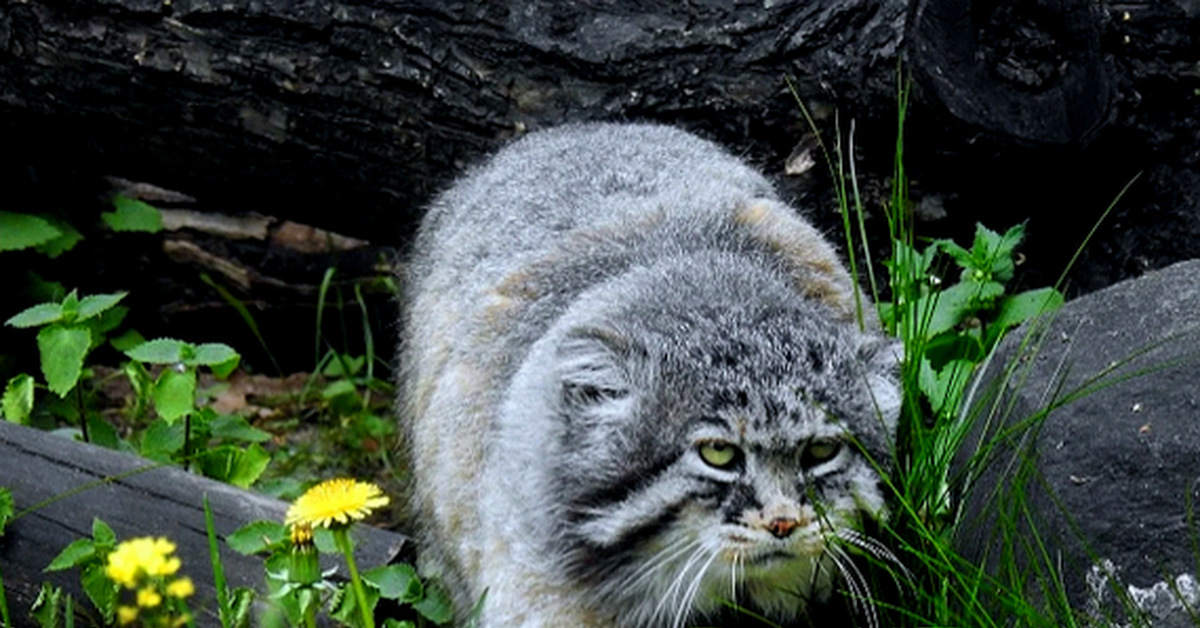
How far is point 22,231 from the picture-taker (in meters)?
7.21

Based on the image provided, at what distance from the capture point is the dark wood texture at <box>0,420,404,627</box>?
5121mm

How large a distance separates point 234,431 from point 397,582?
4.64ft

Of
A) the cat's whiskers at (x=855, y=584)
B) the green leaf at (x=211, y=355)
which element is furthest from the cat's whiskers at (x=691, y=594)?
the green leaf at (x=211, y=355)

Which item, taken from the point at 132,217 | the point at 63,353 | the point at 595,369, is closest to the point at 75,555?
the point at 63,353

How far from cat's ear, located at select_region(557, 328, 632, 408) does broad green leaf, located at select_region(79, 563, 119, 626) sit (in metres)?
1.47

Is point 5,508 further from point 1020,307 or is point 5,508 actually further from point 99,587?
point 1020,307

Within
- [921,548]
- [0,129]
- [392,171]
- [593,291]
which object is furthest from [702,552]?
[0,129]

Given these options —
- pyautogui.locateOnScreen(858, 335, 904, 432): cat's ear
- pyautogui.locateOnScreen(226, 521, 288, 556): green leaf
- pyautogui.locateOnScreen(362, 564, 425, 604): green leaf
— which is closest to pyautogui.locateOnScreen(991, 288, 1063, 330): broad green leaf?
pyautogui.locateOnScreen(858, 335, 904, 432): cat's ear

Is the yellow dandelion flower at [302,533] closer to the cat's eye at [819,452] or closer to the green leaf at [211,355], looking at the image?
the cat's eye at [819,452]

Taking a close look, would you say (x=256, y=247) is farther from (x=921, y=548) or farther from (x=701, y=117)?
(x=921, y=548)

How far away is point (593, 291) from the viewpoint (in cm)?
476

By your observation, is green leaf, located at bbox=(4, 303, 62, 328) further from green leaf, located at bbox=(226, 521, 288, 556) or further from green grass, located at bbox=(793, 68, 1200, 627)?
green grass, located at bbox=(793, 68, 1200, 627)

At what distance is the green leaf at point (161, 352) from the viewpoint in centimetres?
573

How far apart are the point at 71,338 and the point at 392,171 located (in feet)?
5.05
